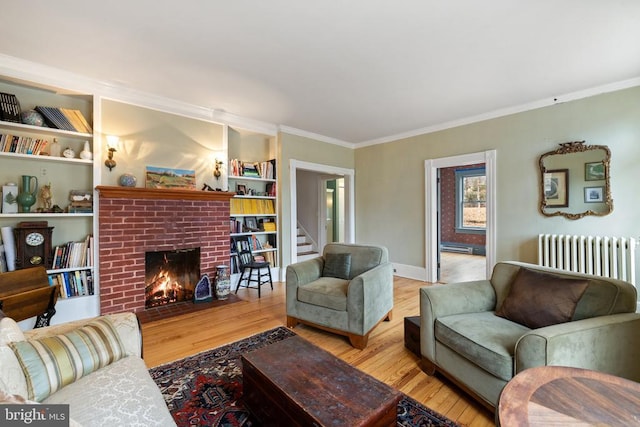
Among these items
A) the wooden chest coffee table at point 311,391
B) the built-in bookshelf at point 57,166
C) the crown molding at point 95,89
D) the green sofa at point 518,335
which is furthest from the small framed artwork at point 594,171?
the built-in bookshelf at point 57,166

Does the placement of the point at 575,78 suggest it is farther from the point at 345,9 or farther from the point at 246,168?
the point at 246,168

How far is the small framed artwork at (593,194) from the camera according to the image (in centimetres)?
317

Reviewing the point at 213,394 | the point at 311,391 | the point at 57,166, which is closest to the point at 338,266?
the point at 213,394

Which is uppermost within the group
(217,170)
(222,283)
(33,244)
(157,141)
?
(157,141)

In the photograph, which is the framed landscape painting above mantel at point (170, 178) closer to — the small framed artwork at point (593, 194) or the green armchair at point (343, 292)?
the green armchair at point (343, 292)

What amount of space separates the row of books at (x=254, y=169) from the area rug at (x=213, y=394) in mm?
2632

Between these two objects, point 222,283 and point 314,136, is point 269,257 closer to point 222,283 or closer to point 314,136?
point 222,283

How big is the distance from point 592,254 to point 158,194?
16.8ft

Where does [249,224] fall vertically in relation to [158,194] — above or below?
below

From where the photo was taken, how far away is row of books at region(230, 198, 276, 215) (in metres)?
4.21

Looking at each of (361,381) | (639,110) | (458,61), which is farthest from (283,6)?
(639,110)

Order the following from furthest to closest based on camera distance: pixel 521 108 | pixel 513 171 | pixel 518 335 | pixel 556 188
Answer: pixel 513 171, pixel 521 108, pixel 556 188, pixel 518 335

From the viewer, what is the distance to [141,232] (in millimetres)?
3260

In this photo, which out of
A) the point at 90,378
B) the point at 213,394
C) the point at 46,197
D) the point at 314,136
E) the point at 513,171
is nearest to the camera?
the point at 90,378
